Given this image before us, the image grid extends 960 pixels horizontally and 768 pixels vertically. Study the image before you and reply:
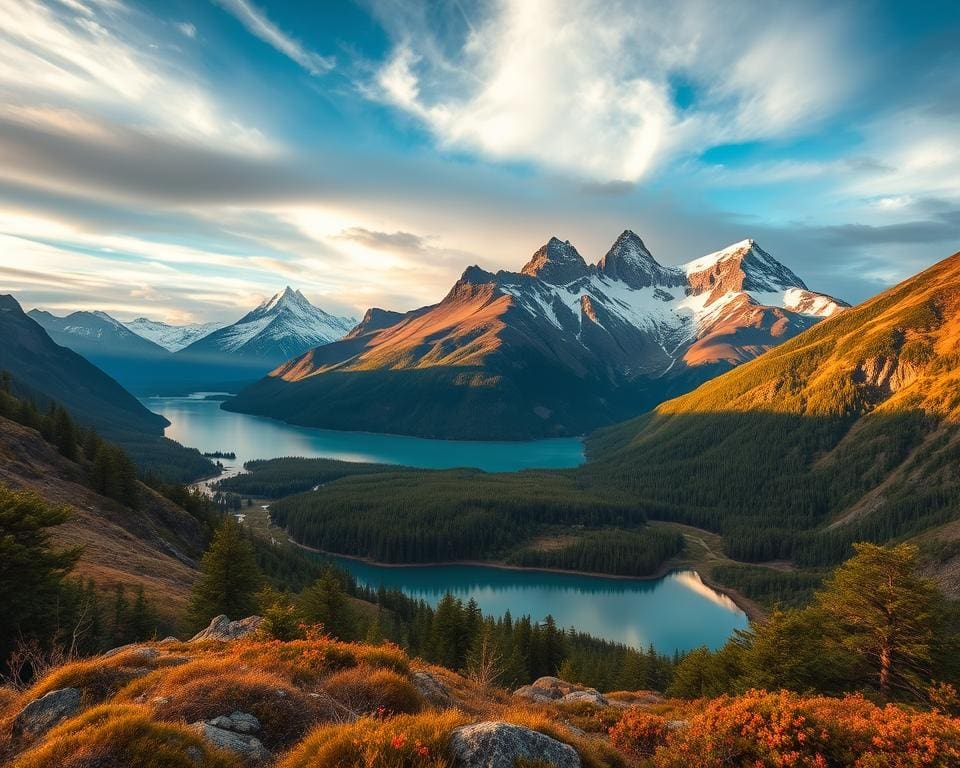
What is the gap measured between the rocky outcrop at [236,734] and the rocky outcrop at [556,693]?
19.5 m

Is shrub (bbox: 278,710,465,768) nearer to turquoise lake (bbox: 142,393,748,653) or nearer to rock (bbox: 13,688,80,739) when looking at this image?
rock (bbox: 13,688,80,739)

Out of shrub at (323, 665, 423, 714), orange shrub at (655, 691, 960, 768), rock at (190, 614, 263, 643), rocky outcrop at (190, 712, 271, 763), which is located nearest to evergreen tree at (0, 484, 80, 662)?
rock at (190, 614, 263, 643)

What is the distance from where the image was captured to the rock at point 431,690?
19.1 meters

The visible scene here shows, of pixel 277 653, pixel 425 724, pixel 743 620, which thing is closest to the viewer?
pixel 425 724

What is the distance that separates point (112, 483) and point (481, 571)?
365 feet

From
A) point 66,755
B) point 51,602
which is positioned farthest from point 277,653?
point 51,602

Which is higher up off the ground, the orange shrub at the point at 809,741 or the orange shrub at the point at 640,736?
the orange shrub at the point at 809,741

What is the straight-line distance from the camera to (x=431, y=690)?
2016cm

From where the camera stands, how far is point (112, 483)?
76.9 metres

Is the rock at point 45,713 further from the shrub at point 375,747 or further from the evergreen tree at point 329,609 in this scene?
the evergreen tree at point 329,609

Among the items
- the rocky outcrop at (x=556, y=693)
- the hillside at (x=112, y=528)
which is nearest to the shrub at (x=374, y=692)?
the rocky outcrop at (x=556, y=693)

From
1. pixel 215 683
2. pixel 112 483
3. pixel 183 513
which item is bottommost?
pixel 183 513

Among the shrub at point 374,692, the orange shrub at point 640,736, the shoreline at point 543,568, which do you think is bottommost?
the shoreline at point 543,568

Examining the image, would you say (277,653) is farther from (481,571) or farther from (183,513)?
(481,571)
